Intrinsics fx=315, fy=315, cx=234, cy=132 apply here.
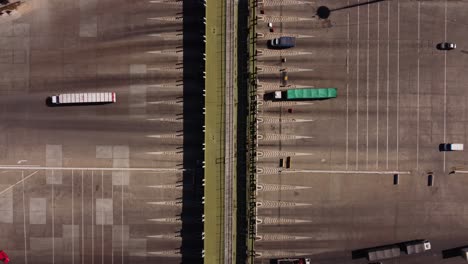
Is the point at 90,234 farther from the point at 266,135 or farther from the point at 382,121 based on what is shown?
the point at 382,121

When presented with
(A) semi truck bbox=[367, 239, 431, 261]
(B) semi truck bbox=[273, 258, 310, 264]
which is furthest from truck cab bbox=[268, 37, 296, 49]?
(A) semi truck bbox=[367, 239, 431, 261]

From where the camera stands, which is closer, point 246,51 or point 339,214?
point 246,51

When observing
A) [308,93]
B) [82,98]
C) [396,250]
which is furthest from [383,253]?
[82,98]

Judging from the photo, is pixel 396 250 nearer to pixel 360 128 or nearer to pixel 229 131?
pixel 360 128

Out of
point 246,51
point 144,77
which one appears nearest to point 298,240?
point 246,51

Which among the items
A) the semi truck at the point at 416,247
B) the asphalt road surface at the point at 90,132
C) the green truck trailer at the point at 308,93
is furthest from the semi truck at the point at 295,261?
the green truck trailer at the point at 308,93
